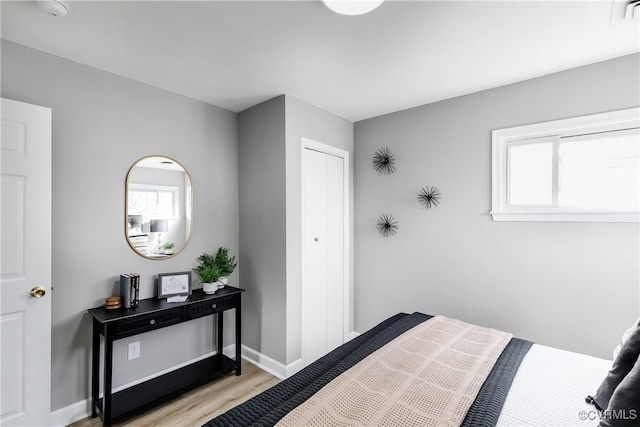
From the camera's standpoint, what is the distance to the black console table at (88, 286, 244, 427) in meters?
1.98

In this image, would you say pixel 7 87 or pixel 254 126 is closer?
pixel 7 87

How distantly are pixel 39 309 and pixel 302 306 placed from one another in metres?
1.86

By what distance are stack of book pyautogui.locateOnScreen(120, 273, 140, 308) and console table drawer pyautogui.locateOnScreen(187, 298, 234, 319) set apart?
1.25ft

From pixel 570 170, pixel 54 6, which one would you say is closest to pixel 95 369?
pixel 54 6

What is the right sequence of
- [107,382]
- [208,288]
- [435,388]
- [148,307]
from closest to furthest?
[435,388] → [107,382] → [148,307] → [208,288]

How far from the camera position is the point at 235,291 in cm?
271

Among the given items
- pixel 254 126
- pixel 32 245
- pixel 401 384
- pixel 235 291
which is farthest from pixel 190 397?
pixel 254 126

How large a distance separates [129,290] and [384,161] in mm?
2575

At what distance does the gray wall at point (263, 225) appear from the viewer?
2734 millimetres

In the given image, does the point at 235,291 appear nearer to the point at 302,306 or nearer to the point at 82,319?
the point at 302,306

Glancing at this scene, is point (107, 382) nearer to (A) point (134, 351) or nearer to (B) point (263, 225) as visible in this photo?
(A) point (134, 351)

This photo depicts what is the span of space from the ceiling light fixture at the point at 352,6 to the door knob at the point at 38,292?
7.61 ft

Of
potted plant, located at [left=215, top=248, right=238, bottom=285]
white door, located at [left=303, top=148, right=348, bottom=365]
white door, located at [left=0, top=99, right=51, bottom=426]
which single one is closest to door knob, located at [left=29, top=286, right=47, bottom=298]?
white door, located at [left=0, top=99, right=51, bottom=426]

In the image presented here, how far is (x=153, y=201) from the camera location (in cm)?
256
